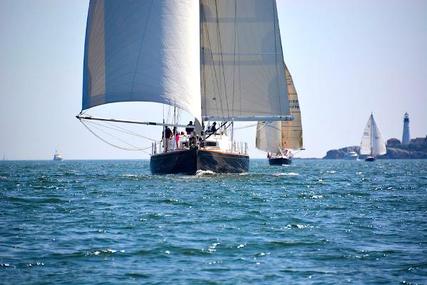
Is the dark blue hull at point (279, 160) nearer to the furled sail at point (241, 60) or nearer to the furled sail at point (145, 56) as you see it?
the furled sail at point (241, 60)

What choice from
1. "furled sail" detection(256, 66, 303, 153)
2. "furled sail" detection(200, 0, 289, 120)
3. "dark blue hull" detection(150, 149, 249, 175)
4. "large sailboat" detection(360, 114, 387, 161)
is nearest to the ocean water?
"dark blue hull" detection(150, 149, 249, 175)

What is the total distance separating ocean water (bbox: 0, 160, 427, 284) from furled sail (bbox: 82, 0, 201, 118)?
447 inches

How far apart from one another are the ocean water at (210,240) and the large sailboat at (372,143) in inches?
5506

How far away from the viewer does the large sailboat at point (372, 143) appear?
168000 mm

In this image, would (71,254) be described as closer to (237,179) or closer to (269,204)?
(269,204)

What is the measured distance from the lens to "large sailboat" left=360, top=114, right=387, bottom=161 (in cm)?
16800

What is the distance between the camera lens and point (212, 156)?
4422cm

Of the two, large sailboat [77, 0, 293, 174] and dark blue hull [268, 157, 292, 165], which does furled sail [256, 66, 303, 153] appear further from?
large sailboat [77, 0, 293, 174]

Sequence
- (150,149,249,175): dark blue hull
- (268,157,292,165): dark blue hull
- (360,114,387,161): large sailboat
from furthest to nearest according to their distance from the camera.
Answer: (360,114,387,161): large sailboat → (268,157,292,165): dark blue hull → (150,149,249,175): dark blue hull

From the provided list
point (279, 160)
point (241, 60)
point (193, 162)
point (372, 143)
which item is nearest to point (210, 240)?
point (193, 162)

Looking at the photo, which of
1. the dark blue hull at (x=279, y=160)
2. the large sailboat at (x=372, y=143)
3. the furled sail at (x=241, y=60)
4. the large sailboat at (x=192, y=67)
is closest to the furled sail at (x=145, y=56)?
the large sailboat at (x=192, y=67)

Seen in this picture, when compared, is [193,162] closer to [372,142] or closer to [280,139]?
[280,139]

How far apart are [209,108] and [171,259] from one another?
3429 centimetres

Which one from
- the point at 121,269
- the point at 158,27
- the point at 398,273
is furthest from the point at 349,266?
the point at 158,27
